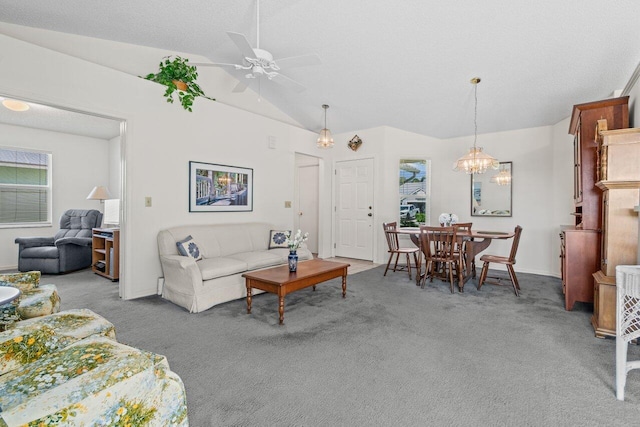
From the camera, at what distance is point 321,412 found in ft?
5.72

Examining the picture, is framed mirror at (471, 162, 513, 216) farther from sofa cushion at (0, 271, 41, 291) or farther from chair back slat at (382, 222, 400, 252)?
sofa cushion at (0, 271, 41, 291)

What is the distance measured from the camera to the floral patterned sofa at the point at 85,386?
0.91 m

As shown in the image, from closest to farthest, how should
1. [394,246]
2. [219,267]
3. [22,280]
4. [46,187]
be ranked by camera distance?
1. [22,280]
2. [219,267]
3. [394,246]
4. [46,187]

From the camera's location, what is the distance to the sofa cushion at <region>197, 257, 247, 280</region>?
11.4 ft

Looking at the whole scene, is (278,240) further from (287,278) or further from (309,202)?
(309,202)

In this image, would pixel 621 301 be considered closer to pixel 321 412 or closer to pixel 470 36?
pixel 321 412

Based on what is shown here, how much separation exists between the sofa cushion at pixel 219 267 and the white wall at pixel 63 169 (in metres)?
4.30

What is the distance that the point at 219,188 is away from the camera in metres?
4.79

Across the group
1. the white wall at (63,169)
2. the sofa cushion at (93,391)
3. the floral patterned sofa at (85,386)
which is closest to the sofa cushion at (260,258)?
the floral patterned sofa at (85,386)

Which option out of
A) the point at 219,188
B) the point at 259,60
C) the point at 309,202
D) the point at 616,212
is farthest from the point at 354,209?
the point at 616,212

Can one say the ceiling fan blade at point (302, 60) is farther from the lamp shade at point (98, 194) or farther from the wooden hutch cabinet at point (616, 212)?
the lamp shade at point (98, 194)

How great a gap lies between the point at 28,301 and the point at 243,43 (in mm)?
2367

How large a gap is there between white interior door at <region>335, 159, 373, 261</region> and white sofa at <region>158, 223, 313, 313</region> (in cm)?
194

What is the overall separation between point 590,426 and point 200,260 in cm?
365
